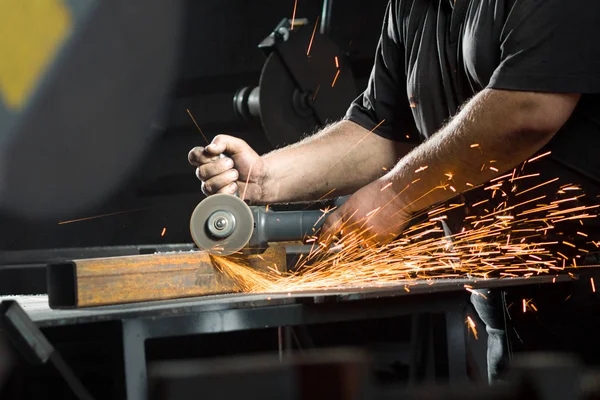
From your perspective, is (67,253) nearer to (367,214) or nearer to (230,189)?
(230,189)

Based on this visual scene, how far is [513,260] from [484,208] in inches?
5.8

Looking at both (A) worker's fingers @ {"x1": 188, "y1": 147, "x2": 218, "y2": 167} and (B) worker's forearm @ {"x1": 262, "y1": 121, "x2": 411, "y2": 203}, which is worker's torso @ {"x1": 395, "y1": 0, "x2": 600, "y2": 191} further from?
(A) worker's fingers @ {"x1": 188, "y1": 147, "x2": 218, "y2": 167}

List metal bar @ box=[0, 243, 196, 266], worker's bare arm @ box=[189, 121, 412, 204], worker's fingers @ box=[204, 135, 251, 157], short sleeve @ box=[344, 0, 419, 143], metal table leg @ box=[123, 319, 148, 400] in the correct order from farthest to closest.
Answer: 1. metal bar @ box=[0, 243, 196, 266]
2. short sleeve @ box=[344, 0, 419, 143]
3. worker's bare arm @ box=[189, 121, 412, 204]
4. worker's fingers @ box=[204, 135, 251, 157]
5. metal table leg @ box=[123, 319, 148, 400]

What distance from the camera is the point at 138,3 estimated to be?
128 inches

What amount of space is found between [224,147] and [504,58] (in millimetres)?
680

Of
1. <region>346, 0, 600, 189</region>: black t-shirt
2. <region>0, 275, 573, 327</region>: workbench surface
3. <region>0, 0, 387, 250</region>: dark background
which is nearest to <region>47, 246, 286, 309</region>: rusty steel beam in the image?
<region>0, 275, 573, 327</region>: workbench surface

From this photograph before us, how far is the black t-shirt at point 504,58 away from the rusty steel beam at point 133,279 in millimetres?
729

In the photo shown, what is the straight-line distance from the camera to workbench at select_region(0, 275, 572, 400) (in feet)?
3.50

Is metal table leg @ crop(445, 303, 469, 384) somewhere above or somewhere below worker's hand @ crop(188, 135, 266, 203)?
below

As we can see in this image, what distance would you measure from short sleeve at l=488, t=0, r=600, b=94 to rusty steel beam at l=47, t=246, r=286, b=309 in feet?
2.46

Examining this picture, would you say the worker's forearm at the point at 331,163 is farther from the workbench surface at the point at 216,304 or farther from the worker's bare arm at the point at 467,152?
the workbench surface at the point at 216,304

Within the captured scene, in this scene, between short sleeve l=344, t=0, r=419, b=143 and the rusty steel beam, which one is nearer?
the rusty steel beam

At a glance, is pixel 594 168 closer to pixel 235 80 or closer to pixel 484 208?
pixel 484 208

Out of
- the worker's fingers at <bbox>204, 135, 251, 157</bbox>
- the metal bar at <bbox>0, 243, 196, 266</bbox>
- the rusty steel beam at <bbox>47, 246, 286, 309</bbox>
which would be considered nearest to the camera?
the rusty steel beam at <bbox>47, 246, 286, 309</bbox>
